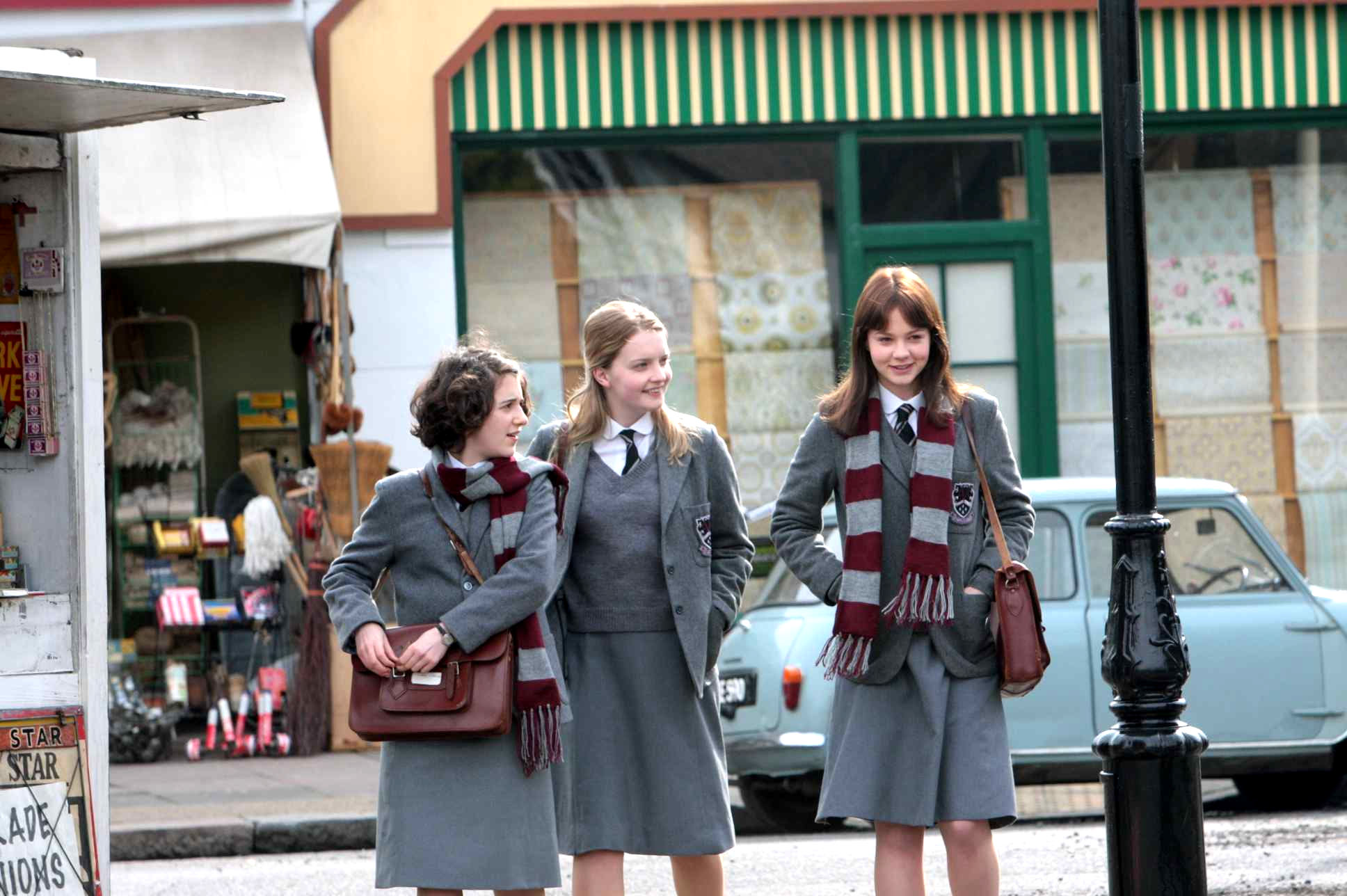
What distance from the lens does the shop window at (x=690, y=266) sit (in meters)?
12.9

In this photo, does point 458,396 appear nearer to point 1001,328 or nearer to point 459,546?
point 459,546

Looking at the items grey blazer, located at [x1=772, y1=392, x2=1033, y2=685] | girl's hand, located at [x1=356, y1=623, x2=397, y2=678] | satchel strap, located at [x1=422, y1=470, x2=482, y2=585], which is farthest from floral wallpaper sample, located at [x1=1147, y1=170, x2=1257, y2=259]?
girl's hand, located at [x1=356, y1=623, x2=397, y2=678]

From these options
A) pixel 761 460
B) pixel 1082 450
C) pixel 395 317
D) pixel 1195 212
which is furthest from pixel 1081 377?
pixel 395 317

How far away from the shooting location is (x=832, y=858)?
805cm

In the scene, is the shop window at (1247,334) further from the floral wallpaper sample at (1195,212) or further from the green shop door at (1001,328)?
the green shop door at (1001,328)

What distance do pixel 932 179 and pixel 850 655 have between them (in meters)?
8.39

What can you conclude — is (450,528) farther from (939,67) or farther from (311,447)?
(939,67)

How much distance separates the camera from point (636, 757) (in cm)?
524

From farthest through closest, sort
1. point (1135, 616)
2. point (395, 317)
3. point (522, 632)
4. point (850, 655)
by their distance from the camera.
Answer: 1. point (395, 317)
2. point (1135, 616)
3. point (850, 655)
4. point (522, 632)

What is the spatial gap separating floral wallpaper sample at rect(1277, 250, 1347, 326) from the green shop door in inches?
68.2

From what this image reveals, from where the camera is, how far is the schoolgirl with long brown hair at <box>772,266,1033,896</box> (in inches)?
198

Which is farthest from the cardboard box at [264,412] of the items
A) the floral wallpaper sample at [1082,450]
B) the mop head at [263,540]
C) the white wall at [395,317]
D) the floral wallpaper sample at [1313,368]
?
the floral wallpaper sample at [1313,368]

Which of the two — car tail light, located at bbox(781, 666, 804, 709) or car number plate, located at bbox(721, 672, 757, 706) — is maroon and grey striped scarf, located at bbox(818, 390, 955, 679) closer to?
car tail light, located at bbox(781, 666, 804, 709)

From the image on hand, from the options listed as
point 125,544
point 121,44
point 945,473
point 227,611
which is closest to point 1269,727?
point 945,473
